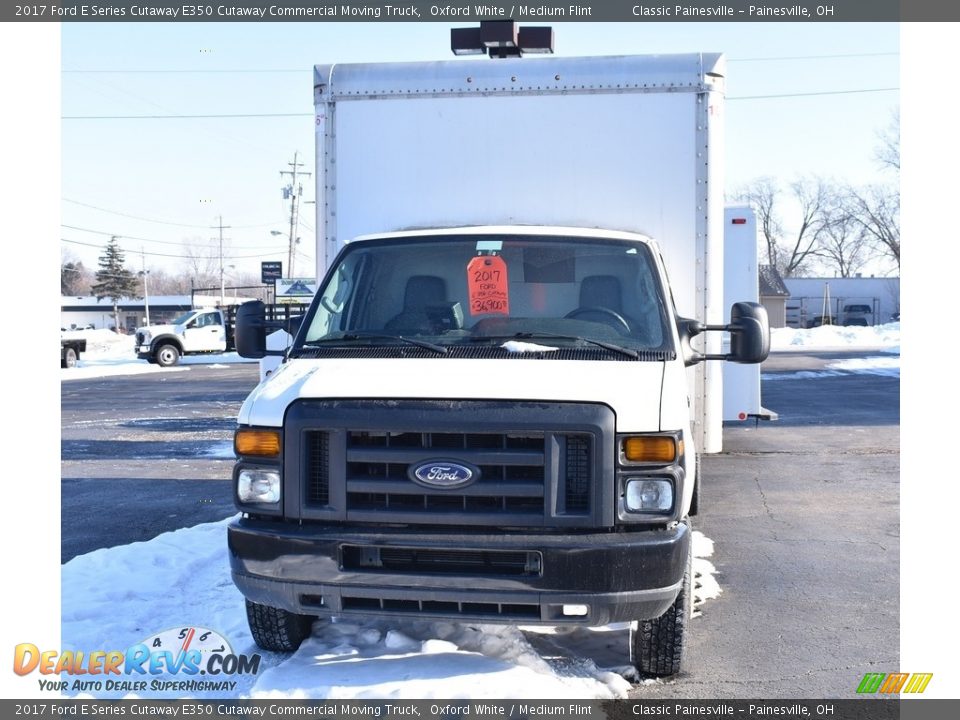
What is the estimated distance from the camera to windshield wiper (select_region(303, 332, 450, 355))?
4825 millimetres

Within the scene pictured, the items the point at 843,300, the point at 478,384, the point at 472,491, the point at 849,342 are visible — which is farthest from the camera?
the point at 843,300

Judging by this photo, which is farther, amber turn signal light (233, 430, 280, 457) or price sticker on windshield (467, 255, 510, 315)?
price sticker on windshield (467, 255, 510, 315)

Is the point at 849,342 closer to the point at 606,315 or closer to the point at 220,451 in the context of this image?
the point at 220,451

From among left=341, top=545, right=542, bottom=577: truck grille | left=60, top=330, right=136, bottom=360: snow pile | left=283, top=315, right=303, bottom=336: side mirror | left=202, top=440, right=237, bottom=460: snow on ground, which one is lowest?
left=202, top=440, right=237, bottom=460: snow on ground

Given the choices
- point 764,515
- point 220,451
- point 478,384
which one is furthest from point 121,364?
point 478,384

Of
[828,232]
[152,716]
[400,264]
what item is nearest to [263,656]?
[152,716]

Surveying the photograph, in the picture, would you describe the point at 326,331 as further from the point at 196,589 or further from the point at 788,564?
the point at 788,564

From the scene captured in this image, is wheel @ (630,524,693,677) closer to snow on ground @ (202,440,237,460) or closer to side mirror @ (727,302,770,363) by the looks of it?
side mirror @ (727,302,770,363)

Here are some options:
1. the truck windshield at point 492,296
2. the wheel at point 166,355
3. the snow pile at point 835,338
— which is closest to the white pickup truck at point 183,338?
the wheel at point 166,355

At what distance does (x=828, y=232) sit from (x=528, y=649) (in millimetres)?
84755

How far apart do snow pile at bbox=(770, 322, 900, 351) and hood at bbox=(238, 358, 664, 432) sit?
42137 mm

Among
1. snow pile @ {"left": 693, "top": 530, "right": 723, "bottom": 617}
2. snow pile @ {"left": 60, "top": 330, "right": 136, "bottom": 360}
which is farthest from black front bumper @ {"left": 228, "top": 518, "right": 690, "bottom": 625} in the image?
snow pile @ {"left": 60, "top": 330, "right": 136, "bottom": 360}

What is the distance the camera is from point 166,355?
35.6 metres

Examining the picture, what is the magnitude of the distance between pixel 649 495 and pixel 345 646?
1.82 metres
